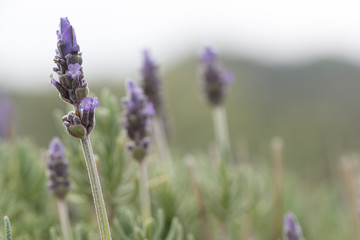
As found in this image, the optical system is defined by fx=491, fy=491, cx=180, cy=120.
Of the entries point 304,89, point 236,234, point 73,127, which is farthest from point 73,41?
point 304,89

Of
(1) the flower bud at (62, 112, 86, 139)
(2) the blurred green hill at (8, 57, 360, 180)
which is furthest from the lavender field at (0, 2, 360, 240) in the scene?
(2) the blurred green hill at (8, 57, 360, 180)

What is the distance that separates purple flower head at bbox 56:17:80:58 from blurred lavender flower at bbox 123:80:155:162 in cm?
33

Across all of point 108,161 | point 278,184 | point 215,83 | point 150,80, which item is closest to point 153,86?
point 150,80

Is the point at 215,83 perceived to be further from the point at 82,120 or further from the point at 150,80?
the point at 82,120

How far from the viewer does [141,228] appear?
1.11 metres

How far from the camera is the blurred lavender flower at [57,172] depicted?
3.89 feet

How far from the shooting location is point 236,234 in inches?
67.7

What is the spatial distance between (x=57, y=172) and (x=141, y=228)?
259mm

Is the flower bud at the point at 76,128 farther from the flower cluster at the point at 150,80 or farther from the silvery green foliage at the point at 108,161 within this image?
the flower cluster at the point at 150,80

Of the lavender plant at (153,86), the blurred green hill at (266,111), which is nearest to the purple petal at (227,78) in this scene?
the lavender plant at (153,86)

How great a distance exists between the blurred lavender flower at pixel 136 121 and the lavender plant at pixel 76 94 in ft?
1.02

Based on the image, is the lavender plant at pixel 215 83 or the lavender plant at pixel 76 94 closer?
the lavender plant at pixel 76 94

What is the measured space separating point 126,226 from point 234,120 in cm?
668

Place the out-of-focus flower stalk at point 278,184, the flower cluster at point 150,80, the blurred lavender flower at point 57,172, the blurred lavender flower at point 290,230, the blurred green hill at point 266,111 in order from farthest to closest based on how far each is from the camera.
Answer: the blurred green hill at point 266,111 → the flower cluster at point 150,80 → the out-of-focus flower stalk at point 278,184 → the blurred lavender flower at point 57,172 → the blurred lavender flower at point 290,230
